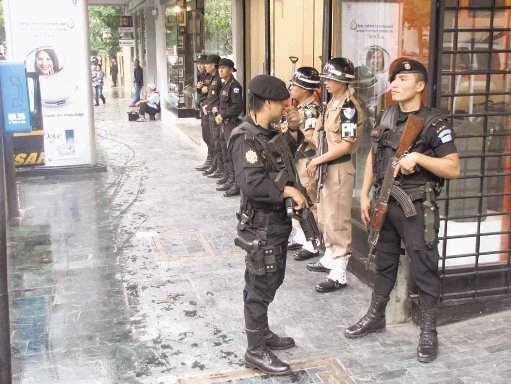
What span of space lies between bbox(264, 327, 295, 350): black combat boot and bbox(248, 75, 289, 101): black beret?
5.13ft

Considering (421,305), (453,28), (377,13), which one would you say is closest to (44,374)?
(421,305)

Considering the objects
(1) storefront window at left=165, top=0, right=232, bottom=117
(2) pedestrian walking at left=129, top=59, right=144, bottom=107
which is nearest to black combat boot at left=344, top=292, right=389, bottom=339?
(1) storefront window at left=165, top=0, right=232, bottom=117

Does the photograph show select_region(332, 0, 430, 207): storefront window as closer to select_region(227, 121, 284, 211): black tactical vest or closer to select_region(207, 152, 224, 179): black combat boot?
select_region(227, 121, 284, 211): black tactical vest

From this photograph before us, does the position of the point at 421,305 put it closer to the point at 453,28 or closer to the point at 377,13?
the point at 453,28

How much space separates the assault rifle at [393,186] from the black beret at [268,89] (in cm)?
80

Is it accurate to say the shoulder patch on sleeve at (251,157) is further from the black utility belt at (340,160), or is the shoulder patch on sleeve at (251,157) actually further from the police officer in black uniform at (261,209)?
the black utility belt at (340,160)

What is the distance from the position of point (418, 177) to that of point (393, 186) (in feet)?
0.55

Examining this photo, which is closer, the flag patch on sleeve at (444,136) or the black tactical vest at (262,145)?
the black tactical vest at (262,145)

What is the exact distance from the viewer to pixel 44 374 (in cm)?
386

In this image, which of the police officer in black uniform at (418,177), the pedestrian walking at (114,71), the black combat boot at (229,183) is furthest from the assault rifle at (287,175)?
the pedestrian walking at (114,71)

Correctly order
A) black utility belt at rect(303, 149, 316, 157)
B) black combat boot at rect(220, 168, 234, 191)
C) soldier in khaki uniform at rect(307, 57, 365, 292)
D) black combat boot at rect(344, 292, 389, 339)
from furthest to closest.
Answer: black combat boot at rect(220, 168, 234, 191) < black utility belt at rect(303, 149, 316, 157) < soldier in khaki uniform at rect(307, 57, 365, 292) < black combat boot at rect(344, 292, 389, 339)

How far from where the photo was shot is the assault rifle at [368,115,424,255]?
3.74 m

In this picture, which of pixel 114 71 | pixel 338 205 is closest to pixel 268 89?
pixel 338 205

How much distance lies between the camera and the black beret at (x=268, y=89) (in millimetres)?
3633
